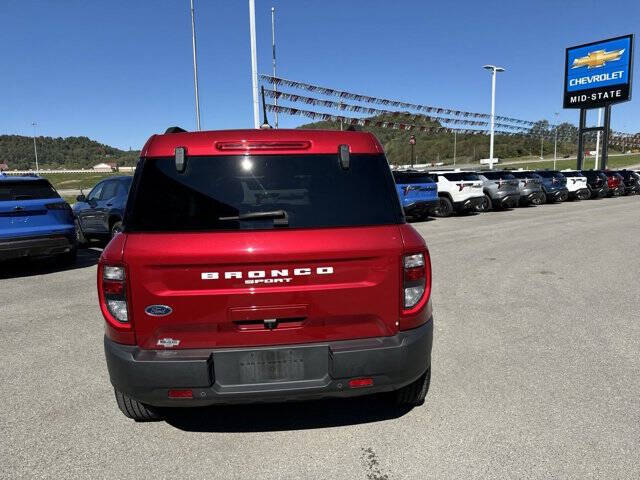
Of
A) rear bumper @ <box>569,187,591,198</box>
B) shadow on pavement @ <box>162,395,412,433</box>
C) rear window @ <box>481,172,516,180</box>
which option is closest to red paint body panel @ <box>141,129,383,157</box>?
shadow on pavement @ <box>162,395,412,433</box>

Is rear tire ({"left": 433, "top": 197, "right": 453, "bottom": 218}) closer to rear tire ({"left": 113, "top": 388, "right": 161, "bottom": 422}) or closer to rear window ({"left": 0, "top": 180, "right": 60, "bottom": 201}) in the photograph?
rear window ({"left": 0, "top": 180, "right": 60, "bottom": 201})

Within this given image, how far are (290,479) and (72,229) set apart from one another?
7.23 metres

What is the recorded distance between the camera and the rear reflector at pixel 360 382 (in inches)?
106

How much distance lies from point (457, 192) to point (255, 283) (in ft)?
53.0

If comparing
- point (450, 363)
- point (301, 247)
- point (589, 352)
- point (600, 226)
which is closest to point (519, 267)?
point (589, 352)

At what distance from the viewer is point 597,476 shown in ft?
8.49

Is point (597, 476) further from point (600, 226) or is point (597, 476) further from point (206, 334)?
point (600, 226)

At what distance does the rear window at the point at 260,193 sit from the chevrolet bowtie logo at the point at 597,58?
37242 millimetres

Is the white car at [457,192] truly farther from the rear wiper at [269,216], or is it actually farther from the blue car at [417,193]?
the rear wiper at [269,216]

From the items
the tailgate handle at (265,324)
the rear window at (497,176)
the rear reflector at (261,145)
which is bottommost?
the tailgate handle at (265,324)

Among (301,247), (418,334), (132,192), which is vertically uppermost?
(132,192)

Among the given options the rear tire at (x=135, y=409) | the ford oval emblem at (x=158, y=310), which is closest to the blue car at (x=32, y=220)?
the rear tire at (x=135, y=409)

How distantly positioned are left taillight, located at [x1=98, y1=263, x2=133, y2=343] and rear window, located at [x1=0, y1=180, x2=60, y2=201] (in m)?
6.27

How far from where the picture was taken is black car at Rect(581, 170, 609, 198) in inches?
1007
